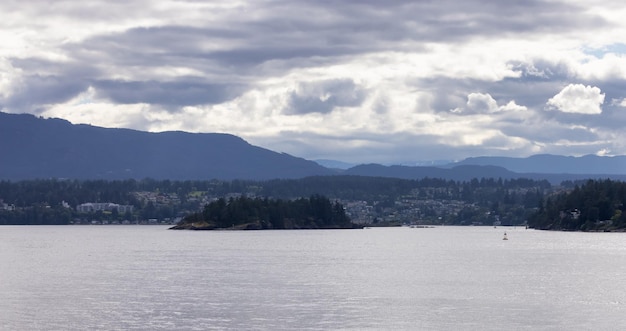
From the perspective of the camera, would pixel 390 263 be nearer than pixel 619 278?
No

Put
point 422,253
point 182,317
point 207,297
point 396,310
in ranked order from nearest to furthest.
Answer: point 182,317 < point 396,310 < point 207,297 < point 422,253

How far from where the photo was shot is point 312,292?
Answer: 9325 cm

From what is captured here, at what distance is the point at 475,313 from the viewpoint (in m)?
78.2

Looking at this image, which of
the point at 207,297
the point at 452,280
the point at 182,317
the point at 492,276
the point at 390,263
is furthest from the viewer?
the point at 390,263

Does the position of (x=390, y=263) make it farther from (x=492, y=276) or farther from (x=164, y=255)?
(x=164, y=255)

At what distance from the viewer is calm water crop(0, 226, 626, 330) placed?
240ft

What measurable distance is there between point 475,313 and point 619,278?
41.1 m

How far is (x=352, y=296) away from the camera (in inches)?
3541

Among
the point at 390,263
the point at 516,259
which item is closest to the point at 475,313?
the point at 390,263

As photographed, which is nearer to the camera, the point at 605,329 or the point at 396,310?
the point at 605,329

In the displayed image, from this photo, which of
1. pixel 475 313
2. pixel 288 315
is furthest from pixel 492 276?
pixel 288 315

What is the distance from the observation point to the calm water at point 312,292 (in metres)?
73.1

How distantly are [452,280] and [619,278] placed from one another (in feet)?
65.4

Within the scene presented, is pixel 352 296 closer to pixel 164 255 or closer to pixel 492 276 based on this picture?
pixel 492 276
